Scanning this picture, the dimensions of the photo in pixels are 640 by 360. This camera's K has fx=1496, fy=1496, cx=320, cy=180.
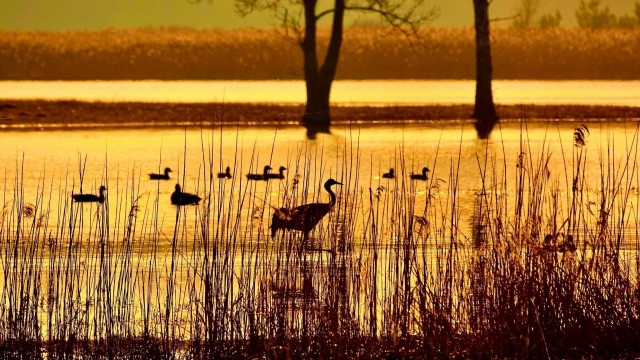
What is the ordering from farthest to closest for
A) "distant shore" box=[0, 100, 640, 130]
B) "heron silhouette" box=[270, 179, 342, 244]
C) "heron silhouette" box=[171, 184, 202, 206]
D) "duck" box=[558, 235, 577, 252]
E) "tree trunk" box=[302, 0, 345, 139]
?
"tree trunk" box=[302, 0, 345, 139] → "distant shore" box=[0, 100, 640, 130] → "heron silhouette" box=[171, 184, 202, 206] → "heron silhouette" box=[270, 179, 342, 244] → "duck" box=[558, 235, 577, 252]

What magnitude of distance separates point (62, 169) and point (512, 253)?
47.7 feet

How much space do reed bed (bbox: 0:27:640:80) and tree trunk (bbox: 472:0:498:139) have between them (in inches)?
1414

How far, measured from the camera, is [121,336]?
9.36 metres

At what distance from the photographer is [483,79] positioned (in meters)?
37.4

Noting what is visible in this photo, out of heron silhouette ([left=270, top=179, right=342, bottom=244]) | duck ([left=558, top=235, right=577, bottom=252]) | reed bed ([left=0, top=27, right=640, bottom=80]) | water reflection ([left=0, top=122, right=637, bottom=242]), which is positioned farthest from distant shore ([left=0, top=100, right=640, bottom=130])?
Answer: reed bed ([left=0, top=27, right=640, bottom=80])

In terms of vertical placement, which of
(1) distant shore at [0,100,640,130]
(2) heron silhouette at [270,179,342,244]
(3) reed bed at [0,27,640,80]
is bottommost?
(2) heron silhouette at [270,179,342,244]

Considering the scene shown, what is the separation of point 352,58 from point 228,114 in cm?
4832

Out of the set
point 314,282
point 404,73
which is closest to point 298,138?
point 314,282

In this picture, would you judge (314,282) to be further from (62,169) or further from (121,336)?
(62,169)

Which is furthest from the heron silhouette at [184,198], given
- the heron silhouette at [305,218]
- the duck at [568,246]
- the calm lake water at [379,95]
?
the calm lake water at [379,95]

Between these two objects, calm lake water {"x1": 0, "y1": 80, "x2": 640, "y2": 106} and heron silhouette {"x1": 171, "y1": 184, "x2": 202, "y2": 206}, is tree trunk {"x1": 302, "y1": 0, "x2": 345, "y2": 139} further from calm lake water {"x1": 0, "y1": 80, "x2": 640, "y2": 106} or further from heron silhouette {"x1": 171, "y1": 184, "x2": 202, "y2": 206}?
heron silhouette {"x1": 171, "y1": 184, "x2": 202, "y2": 206}

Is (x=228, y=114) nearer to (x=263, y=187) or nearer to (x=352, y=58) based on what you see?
(x=263, y=187)

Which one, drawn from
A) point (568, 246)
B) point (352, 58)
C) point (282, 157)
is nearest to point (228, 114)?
point (282, 157)

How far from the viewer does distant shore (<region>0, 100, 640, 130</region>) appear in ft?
117
